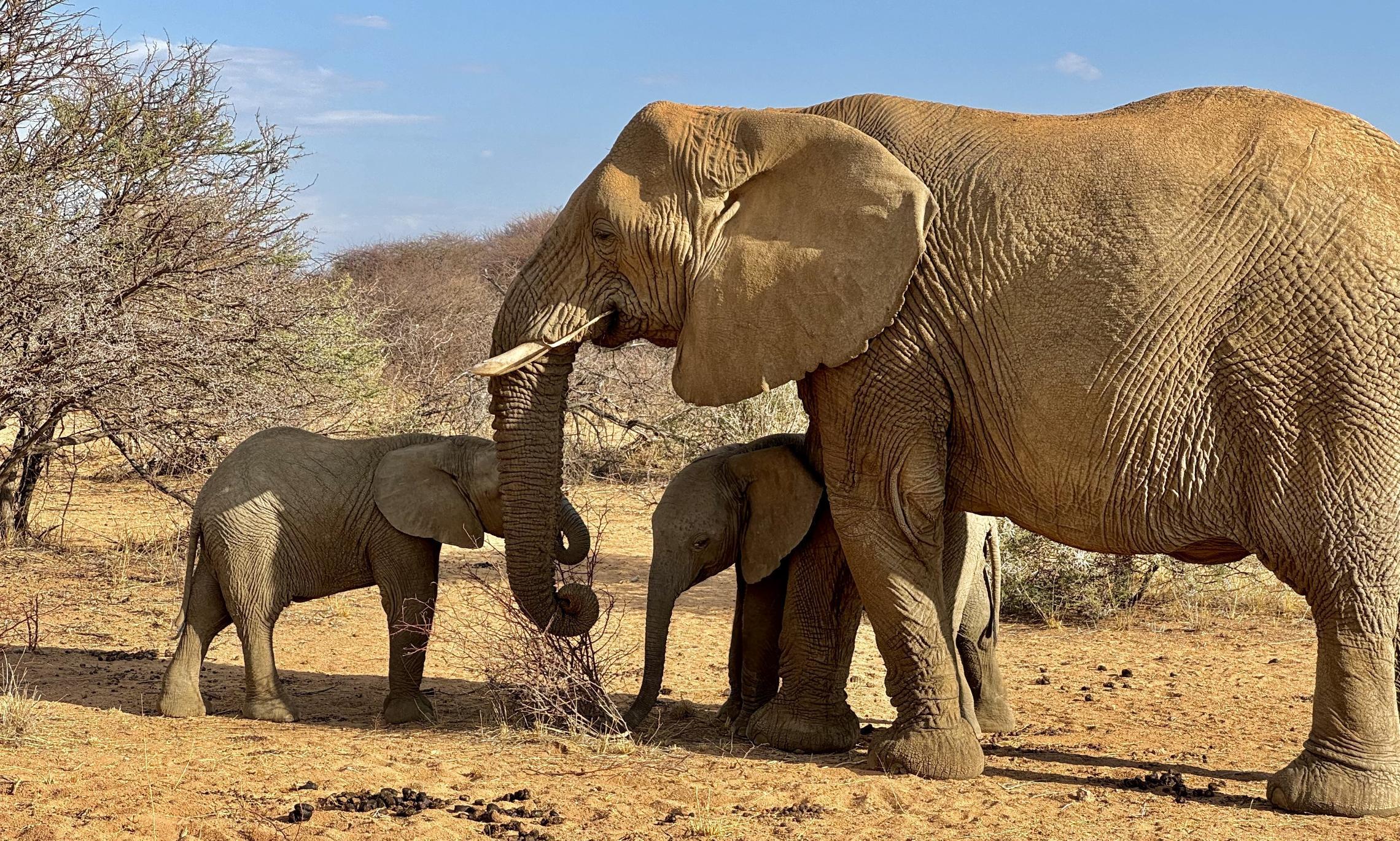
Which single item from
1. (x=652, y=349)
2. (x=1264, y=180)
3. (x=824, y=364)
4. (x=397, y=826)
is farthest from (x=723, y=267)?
(x=652, y=349)

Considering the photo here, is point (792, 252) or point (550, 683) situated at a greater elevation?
point (792, 252)

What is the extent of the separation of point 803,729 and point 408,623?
196 centimetres

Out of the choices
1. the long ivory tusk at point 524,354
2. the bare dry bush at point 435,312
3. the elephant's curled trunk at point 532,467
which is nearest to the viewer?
the long ivory tusk at point 524,354

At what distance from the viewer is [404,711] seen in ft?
23.9

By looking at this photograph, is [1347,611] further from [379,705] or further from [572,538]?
[379,705]

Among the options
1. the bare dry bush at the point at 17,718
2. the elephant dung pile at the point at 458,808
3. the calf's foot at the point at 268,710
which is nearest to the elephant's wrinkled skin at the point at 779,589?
the elephant dung pile at the point at 458,808

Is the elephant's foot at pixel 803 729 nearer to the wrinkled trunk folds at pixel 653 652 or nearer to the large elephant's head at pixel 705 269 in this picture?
the wrinkled trunk folds at pixel 653 652

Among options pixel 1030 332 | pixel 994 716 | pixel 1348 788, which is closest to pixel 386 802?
pixel 1030 332

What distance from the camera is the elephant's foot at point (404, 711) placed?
287 inches

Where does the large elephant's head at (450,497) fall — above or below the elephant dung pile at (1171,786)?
above

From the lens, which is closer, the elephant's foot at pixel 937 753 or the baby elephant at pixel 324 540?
the elephant's foot at pixel 937 753

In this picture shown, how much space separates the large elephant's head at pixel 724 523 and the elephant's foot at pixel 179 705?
2.17 metres

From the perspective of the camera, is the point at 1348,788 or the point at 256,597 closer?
the point at 1348,788

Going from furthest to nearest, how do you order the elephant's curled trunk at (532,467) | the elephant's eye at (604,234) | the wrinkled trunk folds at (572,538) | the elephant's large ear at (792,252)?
Result: the wrinkled trunk folds at (572,538)
the elephant's curled trunk at (532,467)
the elephant's eye at (604,234)
the elephant's large ear at (792,252)
